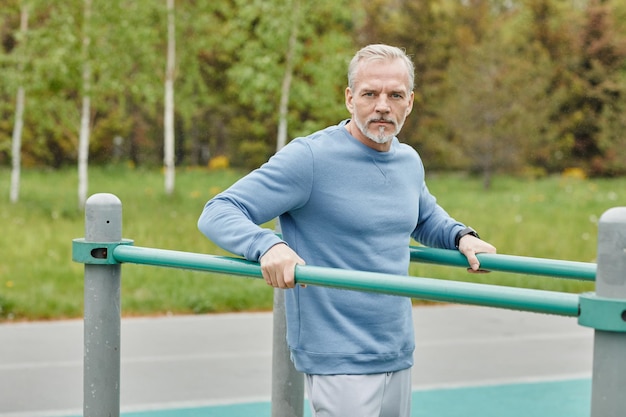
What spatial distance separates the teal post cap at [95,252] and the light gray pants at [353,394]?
612 millimetres

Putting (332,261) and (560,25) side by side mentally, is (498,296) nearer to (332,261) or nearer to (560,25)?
(332,261)

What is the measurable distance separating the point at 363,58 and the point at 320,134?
0.76 feet

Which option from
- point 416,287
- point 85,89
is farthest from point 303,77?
point 416,287

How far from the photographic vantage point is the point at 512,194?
71.3 ft

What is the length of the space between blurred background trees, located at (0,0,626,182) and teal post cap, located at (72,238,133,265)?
487 inches

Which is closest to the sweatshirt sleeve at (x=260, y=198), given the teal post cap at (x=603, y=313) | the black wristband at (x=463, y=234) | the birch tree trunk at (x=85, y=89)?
the black wristband at (x=463, y=234)

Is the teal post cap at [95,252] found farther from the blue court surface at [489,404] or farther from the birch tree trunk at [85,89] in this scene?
the birch tree trunk at [85,89]

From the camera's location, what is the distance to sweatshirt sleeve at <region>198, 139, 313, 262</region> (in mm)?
2557

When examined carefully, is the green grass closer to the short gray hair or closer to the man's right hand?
the short gray hair

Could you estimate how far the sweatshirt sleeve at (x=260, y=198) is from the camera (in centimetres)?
256

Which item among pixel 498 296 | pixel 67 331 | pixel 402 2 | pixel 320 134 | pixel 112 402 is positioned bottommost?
pixel 67 331

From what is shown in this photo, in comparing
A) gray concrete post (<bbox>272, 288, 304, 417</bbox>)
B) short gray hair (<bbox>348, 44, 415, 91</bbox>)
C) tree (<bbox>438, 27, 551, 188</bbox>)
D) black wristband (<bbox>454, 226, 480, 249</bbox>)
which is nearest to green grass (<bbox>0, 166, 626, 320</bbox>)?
tree (<bbox>438, 27, 551, 188</bbox>)

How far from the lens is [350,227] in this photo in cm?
272

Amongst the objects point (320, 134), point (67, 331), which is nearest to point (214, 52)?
point (67, 331)
